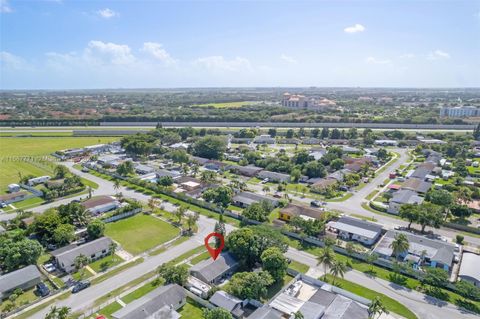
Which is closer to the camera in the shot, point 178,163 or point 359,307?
point 359,307

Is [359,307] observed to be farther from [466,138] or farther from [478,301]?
[466,138]

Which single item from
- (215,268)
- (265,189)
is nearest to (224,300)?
(215,268)

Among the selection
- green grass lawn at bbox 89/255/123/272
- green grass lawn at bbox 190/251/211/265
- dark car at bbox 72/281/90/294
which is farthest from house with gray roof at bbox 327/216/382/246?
dark car at bbox 72/281/90/294

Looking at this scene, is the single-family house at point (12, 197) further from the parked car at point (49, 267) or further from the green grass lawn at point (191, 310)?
the green grass lawn at point (191, 310)

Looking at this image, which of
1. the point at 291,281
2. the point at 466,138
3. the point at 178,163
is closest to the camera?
the point at 291,281

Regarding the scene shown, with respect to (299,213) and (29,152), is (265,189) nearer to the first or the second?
(299,213)

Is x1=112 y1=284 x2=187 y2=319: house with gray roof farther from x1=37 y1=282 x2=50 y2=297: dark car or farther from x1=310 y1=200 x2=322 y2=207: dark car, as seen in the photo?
x1=310 y1=200 x2=322 y2=207: dark car

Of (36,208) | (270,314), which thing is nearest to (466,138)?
(270,314)
